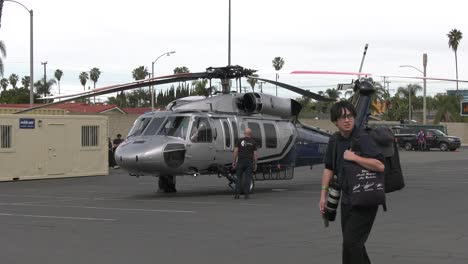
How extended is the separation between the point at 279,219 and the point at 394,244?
364 centimetres

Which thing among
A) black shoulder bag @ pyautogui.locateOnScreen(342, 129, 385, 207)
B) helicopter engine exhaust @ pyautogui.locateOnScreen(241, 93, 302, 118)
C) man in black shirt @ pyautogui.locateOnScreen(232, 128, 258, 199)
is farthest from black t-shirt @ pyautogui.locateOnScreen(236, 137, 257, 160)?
black shoulder bag @ pyautogui.locateOnScreen(342, 129, 385, 207)

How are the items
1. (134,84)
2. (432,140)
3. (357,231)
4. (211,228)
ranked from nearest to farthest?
(357,231), (211,228), (134,84), (432,140)

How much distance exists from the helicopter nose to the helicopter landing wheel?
1802 millimetres

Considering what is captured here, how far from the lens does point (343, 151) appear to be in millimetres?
6453

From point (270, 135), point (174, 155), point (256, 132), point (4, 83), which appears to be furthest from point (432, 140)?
point (4, 83)

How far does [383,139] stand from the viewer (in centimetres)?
629

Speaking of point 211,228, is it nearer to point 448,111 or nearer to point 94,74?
point 448,111

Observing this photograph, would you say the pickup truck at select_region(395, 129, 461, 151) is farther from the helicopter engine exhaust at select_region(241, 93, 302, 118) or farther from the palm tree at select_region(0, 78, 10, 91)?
the palm tree at select_region(0, 78, 10, 91)

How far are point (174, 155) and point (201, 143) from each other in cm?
92

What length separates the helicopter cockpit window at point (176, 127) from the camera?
18672mm

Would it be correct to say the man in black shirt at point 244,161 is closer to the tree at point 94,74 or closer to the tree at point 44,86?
the tree at point 44,86

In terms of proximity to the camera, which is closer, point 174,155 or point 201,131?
point 174,155

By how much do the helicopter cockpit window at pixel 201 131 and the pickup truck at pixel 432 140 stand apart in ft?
136

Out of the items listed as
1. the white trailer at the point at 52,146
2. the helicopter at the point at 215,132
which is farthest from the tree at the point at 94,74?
the helicopter at the point at 215,132
